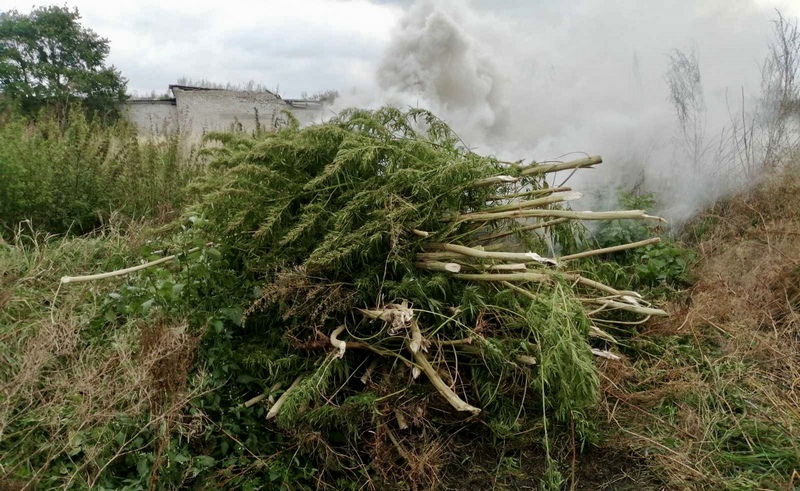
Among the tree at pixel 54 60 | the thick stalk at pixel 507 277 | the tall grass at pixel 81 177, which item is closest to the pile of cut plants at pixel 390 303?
the thick stalk at pixel 507 277

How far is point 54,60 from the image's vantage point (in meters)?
26.7

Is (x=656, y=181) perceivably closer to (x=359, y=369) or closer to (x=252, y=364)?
(x=359, y=369)

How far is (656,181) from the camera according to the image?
526 centimetres

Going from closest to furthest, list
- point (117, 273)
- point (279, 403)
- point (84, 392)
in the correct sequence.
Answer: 1. point (279, 403)
2. point (84, 392)
3. point (117, 273)

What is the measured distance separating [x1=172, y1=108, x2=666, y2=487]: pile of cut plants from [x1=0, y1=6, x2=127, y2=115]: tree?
26.1 m

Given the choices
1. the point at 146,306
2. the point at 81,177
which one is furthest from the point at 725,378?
the point at 81,177

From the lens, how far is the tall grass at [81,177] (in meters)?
4.38

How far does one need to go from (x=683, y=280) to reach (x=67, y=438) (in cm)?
389

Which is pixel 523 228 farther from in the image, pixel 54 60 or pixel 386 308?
pixel 54 60

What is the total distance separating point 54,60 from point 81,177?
27347 millimetres

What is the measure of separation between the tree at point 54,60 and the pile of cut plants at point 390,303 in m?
26.1

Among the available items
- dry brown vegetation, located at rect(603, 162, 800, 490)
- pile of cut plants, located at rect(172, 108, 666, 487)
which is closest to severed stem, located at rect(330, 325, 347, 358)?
pile of cut plants, located at rect(172, 108, 666, 487)

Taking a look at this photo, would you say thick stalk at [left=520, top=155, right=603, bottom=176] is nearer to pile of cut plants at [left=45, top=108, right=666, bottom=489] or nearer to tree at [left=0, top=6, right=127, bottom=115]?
pile of cut plants at [left=45, top=108, right=666, bottom=489]

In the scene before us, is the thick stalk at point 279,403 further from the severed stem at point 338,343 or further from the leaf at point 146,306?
the leaf at point 146,306
